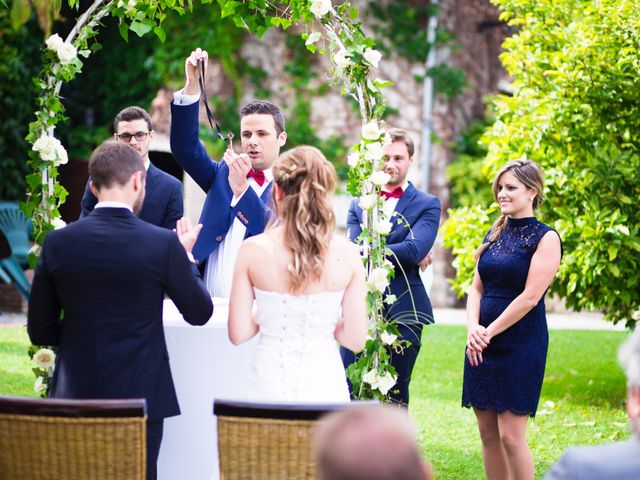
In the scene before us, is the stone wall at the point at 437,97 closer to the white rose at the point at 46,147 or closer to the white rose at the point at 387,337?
the white rose at the point at 46,147

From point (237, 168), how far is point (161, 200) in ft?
2.90

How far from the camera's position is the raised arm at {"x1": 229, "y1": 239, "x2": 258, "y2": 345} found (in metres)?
3.50

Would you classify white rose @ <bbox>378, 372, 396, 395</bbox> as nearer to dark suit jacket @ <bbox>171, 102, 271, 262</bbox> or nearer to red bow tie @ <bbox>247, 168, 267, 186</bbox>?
dark suit jacket @ <bbox>171, 102, 271, 262</bbox>

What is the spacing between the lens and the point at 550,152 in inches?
308

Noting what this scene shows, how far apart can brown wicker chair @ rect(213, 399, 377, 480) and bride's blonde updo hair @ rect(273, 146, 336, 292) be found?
639 millimetres

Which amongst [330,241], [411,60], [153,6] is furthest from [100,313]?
[411,60]

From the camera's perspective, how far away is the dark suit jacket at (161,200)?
5.20 meters

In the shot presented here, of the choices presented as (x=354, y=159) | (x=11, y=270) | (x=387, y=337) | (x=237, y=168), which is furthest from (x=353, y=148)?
(x=11, y=270)

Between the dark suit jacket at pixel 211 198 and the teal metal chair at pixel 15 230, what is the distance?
7.98 meters

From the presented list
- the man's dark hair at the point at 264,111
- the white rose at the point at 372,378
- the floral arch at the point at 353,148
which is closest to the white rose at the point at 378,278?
the floral arch at the point at 353,148

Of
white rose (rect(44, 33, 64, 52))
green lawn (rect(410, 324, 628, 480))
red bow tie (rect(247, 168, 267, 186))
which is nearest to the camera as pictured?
white rose (rect(44, 33, 64, 52))

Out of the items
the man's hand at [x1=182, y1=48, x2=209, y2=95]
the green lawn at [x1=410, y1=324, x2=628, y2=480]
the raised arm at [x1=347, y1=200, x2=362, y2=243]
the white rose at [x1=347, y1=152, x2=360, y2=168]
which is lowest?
the green lawn at [x1=410, y1=324, x2=628, y2=480]

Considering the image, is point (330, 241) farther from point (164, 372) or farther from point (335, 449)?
point (335, 449)

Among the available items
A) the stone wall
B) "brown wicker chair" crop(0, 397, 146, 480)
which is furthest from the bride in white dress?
the stone wall
